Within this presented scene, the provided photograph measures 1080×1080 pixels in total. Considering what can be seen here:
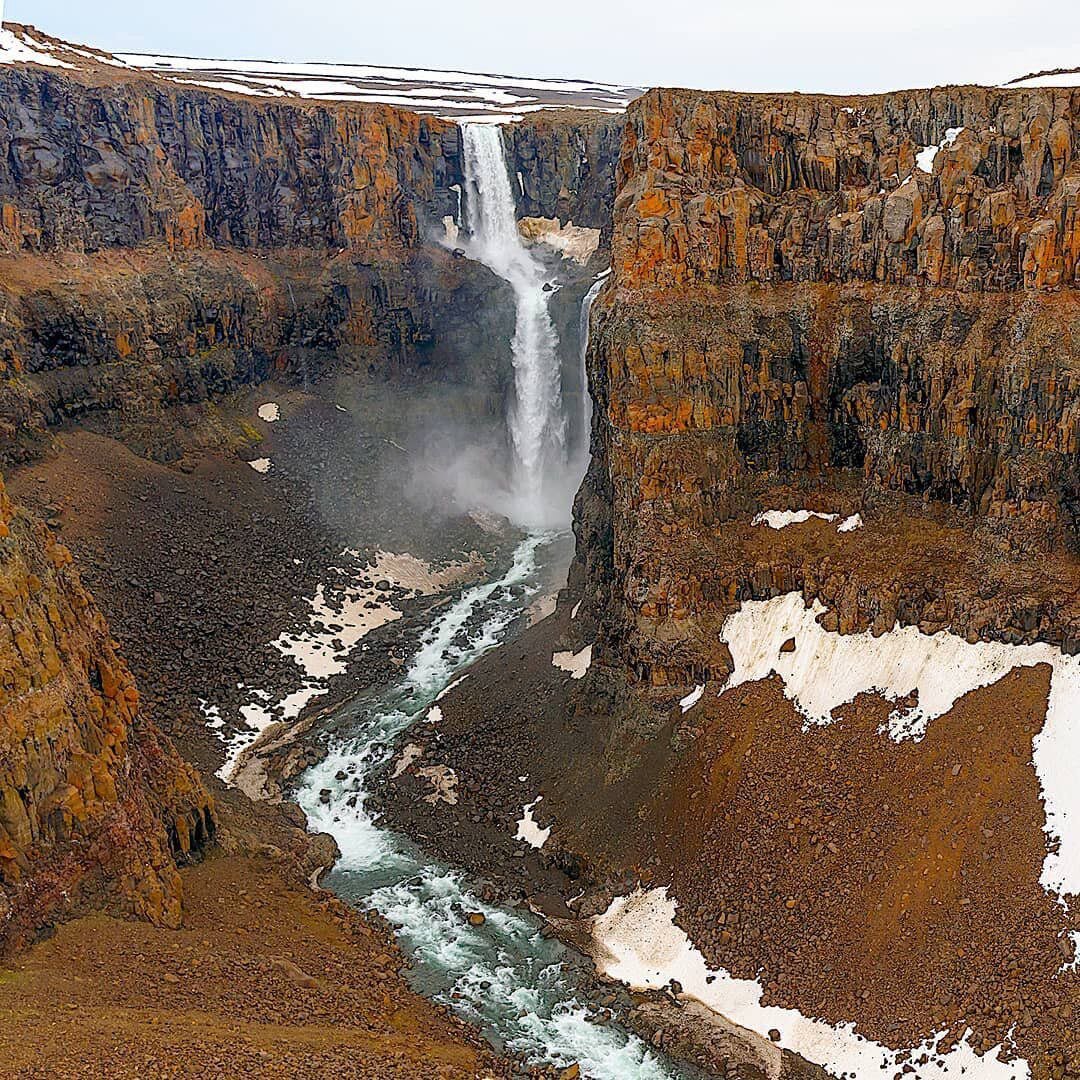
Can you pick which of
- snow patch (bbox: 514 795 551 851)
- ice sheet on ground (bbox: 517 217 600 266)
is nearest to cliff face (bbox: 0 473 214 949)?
snow patch (bbox: 514 795 551 851)

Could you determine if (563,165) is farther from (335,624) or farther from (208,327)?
(335,624)

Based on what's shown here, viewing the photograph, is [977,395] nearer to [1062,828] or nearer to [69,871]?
[1062,828]

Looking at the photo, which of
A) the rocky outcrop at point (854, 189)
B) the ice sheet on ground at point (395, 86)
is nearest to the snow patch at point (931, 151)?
the rocky outcrop at point (854, 189)

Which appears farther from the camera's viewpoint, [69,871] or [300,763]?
[300,763]

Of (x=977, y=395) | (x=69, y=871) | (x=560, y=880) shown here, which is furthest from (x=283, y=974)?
(x=977, y=395)

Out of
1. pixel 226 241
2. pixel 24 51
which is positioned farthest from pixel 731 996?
pixel 24 51

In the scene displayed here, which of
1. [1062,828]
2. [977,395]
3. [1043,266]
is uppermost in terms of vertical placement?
[1043,266]
